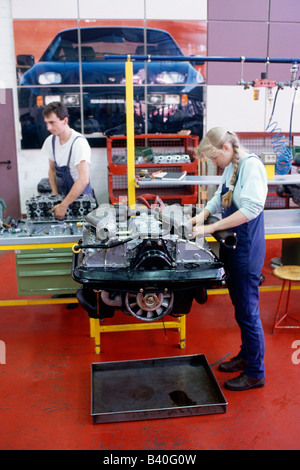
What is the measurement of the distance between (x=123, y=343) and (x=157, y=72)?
4183mm

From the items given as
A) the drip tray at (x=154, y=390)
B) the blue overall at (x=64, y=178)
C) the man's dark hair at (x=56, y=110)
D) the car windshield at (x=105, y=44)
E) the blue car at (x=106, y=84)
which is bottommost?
the drip tray at (x=154, y=390)

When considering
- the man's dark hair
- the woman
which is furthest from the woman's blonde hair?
the man's dark hair

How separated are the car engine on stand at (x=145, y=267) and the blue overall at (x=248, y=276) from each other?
14cm

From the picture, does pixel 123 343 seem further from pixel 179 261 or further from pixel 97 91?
pixel 97 91

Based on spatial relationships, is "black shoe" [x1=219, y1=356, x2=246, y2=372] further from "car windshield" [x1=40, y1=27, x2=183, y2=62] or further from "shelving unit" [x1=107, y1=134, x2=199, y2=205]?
"car windshield" [x1=40, y1=27, x2=183, y2=62]

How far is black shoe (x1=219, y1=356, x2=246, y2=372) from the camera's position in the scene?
2.66 meters

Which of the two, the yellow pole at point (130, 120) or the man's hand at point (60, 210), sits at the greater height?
the yellow pole at point (130, 120)

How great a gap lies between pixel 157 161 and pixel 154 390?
3.55 metres

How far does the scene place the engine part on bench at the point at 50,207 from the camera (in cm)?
325

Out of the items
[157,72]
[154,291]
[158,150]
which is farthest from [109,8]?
[154,291]

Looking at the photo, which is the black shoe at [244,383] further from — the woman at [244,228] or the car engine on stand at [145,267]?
the car engine on stand at [145,267]

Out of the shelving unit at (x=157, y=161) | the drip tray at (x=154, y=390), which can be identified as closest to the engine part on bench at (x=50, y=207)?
the drip tray at (x=154, y=390)
